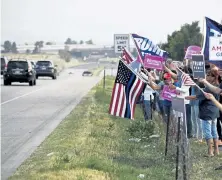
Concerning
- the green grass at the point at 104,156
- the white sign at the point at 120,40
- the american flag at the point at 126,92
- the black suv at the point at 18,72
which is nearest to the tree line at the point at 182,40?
the black suv at the point at 18,72

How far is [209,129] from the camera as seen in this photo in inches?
477

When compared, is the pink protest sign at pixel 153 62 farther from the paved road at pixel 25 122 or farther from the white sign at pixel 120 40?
the white sign at pixel 120 40

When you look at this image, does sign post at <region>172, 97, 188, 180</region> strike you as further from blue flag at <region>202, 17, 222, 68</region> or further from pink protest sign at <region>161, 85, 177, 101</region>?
pink protest sign at <region>161, 85, 177, 101</region>

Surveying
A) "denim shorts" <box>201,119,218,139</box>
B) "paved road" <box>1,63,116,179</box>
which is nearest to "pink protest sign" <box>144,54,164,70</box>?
"denim shorts" <box>201,119,218,139</box>

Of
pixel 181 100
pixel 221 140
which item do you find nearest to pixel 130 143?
pixel 221 140

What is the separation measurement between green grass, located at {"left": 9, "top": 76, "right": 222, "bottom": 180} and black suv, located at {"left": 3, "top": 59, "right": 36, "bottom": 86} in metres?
23.9

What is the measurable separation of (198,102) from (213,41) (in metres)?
2.44

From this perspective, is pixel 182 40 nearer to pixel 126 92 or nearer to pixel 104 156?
pixel 126 92

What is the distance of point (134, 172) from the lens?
10141 millimetres

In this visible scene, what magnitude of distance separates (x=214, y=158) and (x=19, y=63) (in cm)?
3054

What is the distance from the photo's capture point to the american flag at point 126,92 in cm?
1230

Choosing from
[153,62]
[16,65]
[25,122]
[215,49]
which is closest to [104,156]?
[153,62]

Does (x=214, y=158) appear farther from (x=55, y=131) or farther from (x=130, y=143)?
(x=55, y=131)

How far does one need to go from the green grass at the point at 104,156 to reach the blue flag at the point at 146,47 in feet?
6.17
